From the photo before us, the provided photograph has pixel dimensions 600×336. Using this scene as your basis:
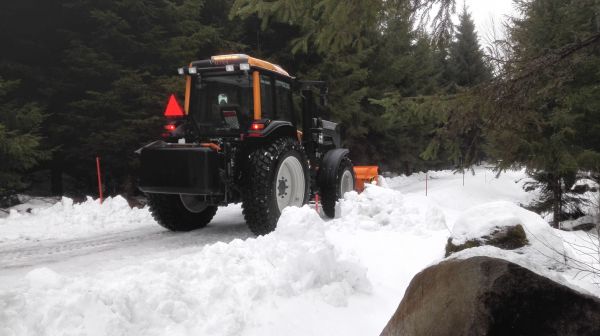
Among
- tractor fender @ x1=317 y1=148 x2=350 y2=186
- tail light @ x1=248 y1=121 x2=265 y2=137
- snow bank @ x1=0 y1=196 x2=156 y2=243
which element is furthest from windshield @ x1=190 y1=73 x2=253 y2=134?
snow bank @ x1=0 y1=196 x2=156 y2=243

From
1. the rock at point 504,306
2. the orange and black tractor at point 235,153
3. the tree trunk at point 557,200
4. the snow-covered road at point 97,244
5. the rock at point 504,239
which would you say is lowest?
the tree trunk at point 557,200

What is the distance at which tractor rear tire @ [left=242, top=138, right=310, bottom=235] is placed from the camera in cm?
615

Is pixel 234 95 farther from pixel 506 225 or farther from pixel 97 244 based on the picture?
pixel 506 225

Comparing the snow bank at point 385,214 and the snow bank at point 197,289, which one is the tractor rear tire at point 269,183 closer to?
the snow bank at point 385,214

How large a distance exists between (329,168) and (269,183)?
6.98 feet

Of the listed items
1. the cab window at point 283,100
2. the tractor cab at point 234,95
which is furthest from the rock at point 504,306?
the cab window at point 283,100

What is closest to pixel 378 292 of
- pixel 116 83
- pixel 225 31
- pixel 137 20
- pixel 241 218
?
pixel 241 218

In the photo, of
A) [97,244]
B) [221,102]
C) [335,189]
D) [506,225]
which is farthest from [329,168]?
[97,244]

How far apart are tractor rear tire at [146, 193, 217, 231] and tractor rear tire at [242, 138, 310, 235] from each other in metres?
1.34

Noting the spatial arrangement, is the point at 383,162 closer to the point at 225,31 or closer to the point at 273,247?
the point at 225,31

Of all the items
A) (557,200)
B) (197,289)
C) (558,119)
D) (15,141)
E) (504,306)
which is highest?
(558,119)

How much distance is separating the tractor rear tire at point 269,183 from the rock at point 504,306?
3.44 m

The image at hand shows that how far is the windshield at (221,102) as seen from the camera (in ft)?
22.6

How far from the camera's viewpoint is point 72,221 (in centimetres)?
736
